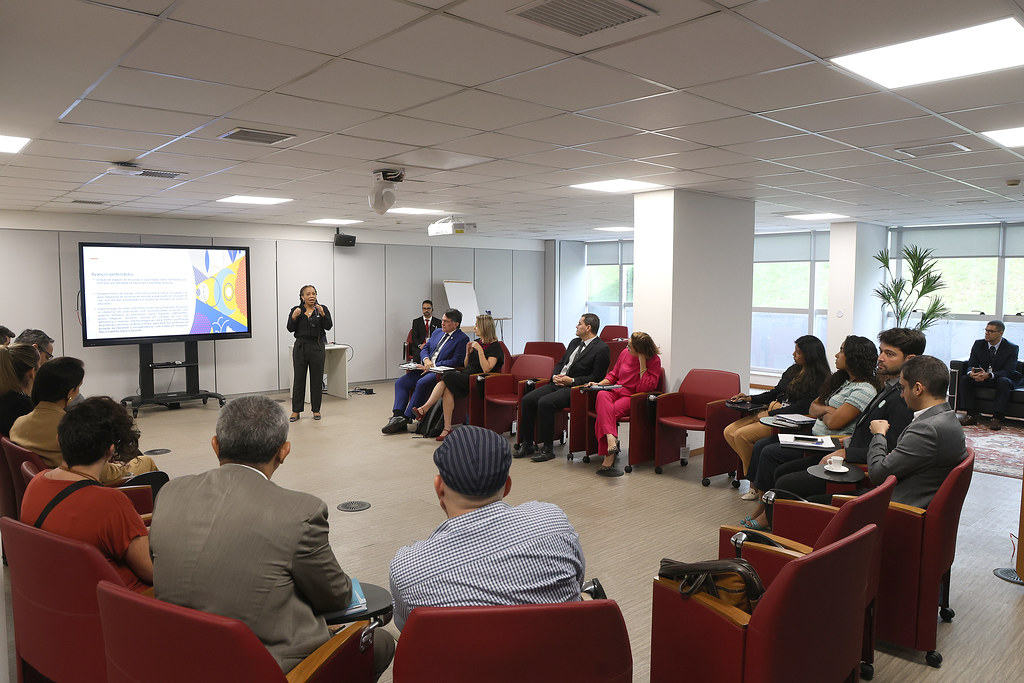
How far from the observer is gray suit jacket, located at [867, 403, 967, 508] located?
3070mm

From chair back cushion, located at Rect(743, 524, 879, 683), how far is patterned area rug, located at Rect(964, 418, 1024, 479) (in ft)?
15.5

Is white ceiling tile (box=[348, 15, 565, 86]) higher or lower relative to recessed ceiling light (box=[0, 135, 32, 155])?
higher

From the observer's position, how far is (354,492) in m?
5.55

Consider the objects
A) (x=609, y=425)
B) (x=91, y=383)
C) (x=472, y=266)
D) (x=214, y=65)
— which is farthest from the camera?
(x=472, y=266)

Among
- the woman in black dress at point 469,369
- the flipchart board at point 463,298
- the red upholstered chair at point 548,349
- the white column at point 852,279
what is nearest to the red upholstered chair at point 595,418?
the woman in black dress at point 469,369

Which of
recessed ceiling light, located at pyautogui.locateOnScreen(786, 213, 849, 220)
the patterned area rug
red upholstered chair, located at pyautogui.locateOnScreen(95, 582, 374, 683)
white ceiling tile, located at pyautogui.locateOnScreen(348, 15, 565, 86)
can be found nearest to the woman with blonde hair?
white ceiling tile, located at pyautogui.locateOnScreen(348, 15, 565, 86)

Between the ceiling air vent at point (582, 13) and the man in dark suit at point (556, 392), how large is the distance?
14.7 ft

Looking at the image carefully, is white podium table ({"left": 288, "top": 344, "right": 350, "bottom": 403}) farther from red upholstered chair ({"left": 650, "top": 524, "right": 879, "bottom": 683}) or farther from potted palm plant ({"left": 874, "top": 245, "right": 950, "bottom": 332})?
red upholstered chair ({"left": 650, "top": 524, "right": 879, "bottom": 683})

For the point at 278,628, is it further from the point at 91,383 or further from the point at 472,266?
the point at 472,266

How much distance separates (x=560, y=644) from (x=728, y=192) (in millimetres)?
6393

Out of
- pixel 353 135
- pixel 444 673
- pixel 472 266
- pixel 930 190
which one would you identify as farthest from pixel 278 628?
pixel 472 266

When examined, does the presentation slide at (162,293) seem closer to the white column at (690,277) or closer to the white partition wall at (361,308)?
the white partition wall at (361,308)

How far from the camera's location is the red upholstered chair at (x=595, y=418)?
619cm

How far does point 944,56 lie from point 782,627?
2502 millimetres
